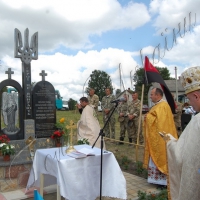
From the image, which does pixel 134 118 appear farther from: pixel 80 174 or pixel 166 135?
pixel 166 135

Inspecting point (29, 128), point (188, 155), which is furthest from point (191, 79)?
point (29, 128)

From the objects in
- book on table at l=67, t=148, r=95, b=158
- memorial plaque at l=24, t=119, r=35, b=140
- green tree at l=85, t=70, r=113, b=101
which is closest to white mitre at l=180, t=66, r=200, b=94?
book on table at l=67, t=148, r=95, b=158

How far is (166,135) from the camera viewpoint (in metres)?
2.36

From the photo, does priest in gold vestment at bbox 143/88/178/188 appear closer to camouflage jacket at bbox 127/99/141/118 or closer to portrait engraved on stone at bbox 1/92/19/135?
portrait engraved on stone at bbox 1/92/19/135

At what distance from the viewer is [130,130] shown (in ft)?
30.6

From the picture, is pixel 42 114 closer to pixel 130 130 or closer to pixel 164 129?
pixel 164 129

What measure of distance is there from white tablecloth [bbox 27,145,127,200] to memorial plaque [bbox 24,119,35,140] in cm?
217

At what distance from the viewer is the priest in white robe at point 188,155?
1.72m

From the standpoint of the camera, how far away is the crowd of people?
5.74 feet

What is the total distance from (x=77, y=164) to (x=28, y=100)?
127 inches

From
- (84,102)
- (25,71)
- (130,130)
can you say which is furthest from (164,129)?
(130,130)

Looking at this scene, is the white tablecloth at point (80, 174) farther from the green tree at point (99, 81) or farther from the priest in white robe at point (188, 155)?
the green tree at point (99, 81)

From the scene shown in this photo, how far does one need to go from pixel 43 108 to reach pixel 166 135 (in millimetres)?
4466

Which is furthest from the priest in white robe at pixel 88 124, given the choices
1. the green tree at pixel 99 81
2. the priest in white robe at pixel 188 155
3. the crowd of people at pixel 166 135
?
the green tree at pixel 99 81
